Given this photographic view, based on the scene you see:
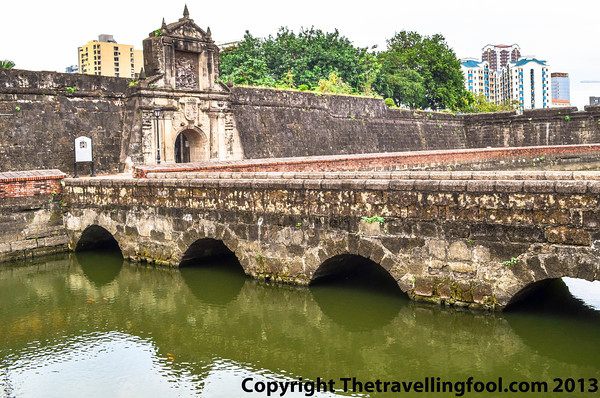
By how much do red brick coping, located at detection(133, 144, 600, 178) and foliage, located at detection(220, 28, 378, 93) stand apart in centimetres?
1287

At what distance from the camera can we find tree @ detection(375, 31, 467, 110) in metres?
43.0

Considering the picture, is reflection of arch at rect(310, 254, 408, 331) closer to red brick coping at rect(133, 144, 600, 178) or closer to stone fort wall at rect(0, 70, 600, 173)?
red brick coping at rect(133, 144, 600, 178)

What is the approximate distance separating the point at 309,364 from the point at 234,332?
4.75 ft

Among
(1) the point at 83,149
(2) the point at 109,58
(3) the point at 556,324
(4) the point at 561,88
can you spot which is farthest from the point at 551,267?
(4) the point at 561,88

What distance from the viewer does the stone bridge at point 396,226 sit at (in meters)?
6.71

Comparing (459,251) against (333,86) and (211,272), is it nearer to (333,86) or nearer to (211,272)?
(211,272)

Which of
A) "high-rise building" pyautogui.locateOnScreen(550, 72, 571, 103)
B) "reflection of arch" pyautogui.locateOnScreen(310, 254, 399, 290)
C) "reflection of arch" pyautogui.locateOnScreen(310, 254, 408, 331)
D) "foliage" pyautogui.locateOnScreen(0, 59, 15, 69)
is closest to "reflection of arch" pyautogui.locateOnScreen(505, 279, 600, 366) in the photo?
"reflection of arch" pyautogui.locateOnScreen(310, 254, 408, 331)

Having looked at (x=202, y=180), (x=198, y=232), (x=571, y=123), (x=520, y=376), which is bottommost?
(x=520, y=376)

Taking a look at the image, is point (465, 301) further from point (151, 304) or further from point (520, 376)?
point (151, 304)

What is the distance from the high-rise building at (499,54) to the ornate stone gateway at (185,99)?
559 ft

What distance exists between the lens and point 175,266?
34.7ft

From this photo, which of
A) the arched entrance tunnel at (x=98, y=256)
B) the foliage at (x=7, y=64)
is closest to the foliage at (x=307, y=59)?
the foliage at (x=7, y=64)

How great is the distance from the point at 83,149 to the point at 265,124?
929cm

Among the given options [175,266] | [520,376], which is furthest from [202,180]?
[520,376]
